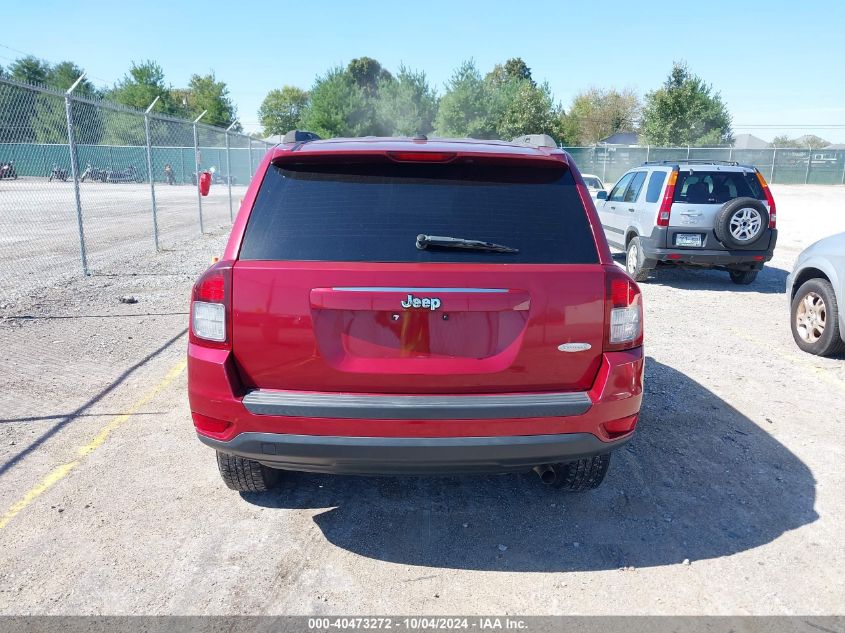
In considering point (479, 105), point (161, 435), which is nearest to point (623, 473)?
point (161, 435)

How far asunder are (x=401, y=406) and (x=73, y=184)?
31.6ft

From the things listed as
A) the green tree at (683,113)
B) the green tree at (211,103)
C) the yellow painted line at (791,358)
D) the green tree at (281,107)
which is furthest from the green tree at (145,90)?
the yellow painted line at (791,358)

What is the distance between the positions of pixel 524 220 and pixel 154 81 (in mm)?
86501

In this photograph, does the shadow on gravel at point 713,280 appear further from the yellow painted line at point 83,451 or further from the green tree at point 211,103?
the green tree at point 211,103

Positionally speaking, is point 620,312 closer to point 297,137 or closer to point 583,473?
point 583,473

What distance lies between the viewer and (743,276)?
10250 millimetres

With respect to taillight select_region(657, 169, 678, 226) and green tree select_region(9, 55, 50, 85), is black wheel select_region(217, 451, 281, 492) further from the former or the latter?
green tree select_region(9, 55, 50, 85)

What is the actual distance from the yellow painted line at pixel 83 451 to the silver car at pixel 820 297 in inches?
237

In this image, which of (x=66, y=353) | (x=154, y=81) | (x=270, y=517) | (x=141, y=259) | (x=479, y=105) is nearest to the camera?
(x=270, y=517)

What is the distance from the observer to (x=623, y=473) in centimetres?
388

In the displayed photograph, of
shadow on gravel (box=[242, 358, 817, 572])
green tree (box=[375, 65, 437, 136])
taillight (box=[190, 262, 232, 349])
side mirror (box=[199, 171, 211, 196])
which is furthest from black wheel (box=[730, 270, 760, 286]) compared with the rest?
green tree (box=[375, 65, 437, 136])

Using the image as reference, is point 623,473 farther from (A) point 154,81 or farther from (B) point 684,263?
(A) point 154,81

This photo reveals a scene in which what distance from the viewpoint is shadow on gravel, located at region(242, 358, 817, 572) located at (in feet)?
10.0

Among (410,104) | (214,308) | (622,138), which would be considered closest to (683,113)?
(410,104)
